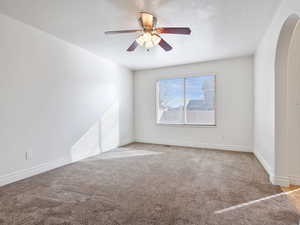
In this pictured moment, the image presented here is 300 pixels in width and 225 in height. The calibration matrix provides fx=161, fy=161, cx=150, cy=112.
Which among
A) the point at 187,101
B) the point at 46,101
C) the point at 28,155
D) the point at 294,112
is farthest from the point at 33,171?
the point at 294,112

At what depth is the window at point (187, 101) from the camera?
14.9ft

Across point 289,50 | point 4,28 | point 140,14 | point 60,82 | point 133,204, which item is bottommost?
point 133,204

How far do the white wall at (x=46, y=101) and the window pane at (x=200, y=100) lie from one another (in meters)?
2.32

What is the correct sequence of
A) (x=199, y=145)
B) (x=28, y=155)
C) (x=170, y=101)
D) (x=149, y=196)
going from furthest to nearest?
(x=170, y=101) → (x=199, y=145) → (x=28, y=155) → (x=149, y=196)

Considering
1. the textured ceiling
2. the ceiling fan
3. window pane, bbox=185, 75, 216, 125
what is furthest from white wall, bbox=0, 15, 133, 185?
window pane, bbox=185, 75, 216, 125

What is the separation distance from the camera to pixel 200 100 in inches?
183

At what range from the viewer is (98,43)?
326 centimetres

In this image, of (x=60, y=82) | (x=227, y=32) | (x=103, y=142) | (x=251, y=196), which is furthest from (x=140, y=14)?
(x=103, y=142)

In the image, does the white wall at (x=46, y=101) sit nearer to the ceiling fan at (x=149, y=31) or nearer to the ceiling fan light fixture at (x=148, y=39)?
the ceiling fan at (x=149, y=31)

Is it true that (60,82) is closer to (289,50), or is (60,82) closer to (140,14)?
(140,14)

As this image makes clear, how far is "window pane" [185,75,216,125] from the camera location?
14.8 feet

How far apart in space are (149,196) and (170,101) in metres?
3.45

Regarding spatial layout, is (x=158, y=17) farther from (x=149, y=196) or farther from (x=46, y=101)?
(x=149, y=196)

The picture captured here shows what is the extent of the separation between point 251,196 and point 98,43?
3.57 metres
